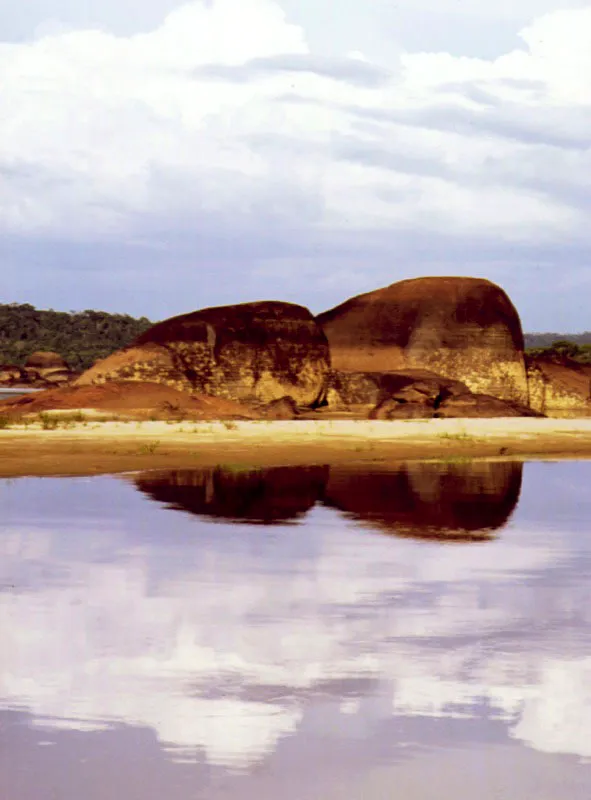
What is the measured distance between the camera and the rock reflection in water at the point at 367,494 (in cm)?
1711

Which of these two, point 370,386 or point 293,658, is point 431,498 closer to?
point 293,658

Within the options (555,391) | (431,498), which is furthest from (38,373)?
(431,498)

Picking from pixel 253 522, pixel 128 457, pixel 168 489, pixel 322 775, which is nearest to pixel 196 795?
pixel 322 775

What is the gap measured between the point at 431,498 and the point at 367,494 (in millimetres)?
1171

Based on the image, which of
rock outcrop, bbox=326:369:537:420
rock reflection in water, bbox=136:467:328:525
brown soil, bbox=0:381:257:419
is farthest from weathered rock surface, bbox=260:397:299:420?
rock reflection in water, bbox=136:467:328:525

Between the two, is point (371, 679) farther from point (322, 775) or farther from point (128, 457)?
point (128, 457)

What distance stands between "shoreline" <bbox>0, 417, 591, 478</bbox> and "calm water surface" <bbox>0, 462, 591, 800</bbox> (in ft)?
36.6

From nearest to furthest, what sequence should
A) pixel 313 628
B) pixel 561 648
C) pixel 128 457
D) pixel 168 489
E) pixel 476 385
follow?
pixel 561 648, pixel 313 628, pixel 168 489, pixel 128 457, pixel 476 385

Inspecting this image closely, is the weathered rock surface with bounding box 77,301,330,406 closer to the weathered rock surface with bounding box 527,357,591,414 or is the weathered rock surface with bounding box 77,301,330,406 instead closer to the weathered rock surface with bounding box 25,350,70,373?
the weathered rock surface with bounding box 527,357,591,414

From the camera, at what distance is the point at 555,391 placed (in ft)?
221

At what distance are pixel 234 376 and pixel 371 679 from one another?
4704 cm

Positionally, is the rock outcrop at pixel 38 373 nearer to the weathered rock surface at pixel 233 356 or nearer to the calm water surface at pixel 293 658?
the weathered rock surface at pixel 233 356

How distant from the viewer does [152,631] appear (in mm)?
9258

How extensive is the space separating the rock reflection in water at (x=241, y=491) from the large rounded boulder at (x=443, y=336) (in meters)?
38.1
